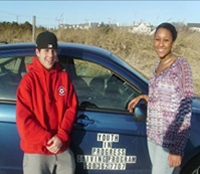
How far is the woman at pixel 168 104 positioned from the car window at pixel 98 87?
548mm

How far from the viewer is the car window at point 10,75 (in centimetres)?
241

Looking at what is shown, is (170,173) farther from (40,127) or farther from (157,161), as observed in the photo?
(40,127)

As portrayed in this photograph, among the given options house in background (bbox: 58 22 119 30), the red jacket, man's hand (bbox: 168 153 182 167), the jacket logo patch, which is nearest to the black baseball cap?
the red jacket

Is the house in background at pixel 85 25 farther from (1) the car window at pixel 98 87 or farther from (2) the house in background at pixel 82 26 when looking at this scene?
(1) the car window at pixel 98 87

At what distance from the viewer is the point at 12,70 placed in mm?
2635

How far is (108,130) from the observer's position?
233 centimetres

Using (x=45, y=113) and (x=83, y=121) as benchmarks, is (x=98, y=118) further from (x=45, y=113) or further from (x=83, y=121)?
(x=45, y=113)

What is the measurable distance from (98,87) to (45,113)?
0.77m

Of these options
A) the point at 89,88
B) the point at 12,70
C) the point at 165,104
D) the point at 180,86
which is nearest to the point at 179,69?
the point at 180,86

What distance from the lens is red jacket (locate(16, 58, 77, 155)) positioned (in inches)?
75.3

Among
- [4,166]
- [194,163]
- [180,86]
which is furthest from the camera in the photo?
[194,163]

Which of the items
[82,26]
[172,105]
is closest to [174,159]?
[172,105]

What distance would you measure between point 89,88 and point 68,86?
0.50 m

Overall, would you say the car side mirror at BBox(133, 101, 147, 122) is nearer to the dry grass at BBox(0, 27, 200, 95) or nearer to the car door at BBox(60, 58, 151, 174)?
the car door at BBox(60, 58, 151, 174)
